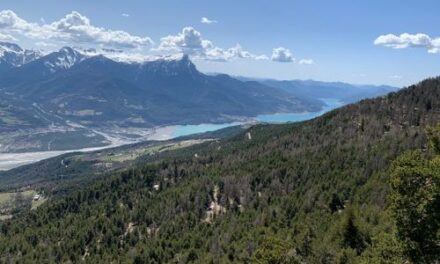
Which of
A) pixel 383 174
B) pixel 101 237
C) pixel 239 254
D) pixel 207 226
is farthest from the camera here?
pixel 101 237

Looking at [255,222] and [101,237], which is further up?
[255,222]

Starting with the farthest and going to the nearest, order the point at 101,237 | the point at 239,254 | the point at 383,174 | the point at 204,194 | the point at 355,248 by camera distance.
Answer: the point at 204,194 → the point at 101,237 → the point at 383,174 → the point at 239,254 → the point at 355,248

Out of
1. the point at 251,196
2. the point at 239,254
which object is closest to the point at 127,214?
the point at 251,196

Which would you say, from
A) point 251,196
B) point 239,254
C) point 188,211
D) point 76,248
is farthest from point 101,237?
point 239,254

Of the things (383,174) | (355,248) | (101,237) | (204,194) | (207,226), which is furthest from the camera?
(204,194)

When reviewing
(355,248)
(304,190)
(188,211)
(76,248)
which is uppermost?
(355,248)

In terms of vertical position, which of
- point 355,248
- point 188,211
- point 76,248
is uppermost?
point 355,248

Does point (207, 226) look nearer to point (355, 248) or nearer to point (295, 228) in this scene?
point (295, 228)

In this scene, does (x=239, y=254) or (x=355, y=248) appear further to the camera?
(x=239, y=254)

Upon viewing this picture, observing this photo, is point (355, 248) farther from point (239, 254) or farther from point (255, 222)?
point (255, 222)
